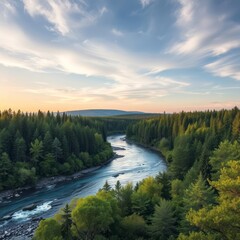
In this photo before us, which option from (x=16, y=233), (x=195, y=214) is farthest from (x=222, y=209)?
(x=16, y=233)

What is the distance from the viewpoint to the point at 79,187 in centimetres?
7575

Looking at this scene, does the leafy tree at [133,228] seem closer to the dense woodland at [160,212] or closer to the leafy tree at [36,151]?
the dense woodland at [160,212]

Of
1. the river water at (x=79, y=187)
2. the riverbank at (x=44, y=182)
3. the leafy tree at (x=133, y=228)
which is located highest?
the leafy tree at (x=133, y=228)

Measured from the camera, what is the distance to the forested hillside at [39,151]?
3031 inches

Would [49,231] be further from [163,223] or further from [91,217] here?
[163,223]

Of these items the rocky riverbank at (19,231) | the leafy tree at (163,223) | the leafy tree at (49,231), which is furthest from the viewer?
the rocky riverbank at (19,231)

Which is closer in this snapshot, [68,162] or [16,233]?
[16,233]

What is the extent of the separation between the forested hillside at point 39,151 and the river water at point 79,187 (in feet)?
21.3

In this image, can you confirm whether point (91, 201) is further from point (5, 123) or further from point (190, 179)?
point (5, 123)

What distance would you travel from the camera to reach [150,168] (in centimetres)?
9744

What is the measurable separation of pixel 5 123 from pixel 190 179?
229ft

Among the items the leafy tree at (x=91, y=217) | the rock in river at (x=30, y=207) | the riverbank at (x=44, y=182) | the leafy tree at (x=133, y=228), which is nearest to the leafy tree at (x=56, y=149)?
the riverbank at (x=44, y=182)

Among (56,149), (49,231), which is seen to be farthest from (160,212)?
(56,149)

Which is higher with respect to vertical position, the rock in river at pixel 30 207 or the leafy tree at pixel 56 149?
the leafy tree at pixel 56 149
